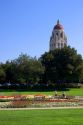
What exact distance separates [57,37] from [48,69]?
89261mm

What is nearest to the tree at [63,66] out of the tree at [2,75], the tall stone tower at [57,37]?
the tree at [2,75]

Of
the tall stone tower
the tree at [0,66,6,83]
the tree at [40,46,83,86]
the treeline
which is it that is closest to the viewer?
the treeline

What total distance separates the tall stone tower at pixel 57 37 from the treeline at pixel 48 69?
80.1m

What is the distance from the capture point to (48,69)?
310 feet

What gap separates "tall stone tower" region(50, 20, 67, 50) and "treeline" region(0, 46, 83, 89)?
8010 cm

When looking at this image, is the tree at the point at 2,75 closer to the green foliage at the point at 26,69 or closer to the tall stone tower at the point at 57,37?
the green foliage at the point at 26,69

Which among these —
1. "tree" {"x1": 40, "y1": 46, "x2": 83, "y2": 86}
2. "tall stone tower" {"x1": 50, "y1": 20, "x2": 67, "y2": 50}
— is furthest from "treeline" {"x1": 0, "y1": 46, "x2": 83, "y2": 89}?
"tall stone tower" {"x1": 50, "y1": 20, "x2": 67, "y2": 50}

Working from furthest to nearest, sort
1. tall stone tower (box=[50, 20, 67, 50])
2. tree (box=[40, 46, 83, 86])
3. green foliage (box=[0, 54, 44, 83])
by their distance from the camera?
tall stone tower (box=[50, 20, 67, 50]), tree (box=[40, 46, 83, 86]), green foliage (box=[0, 54, 44, 83])

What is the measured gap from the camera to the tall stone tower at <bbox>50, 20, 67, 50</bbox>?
180 meters

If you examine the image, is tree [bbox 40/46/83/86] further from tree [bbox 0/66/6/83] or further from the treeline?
tree [bbox 0/66/6/83]

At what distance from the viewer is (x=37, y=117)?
24.9m

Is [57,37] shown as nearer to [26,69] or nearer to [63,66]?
[63,66]

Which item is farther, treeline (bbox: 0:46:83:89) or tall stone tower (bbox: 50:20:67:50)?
tall stone tower (bbox: 50:20:67:50)

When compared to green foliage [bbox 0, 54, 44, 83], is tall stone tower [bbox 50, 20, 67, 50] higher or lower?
higher
